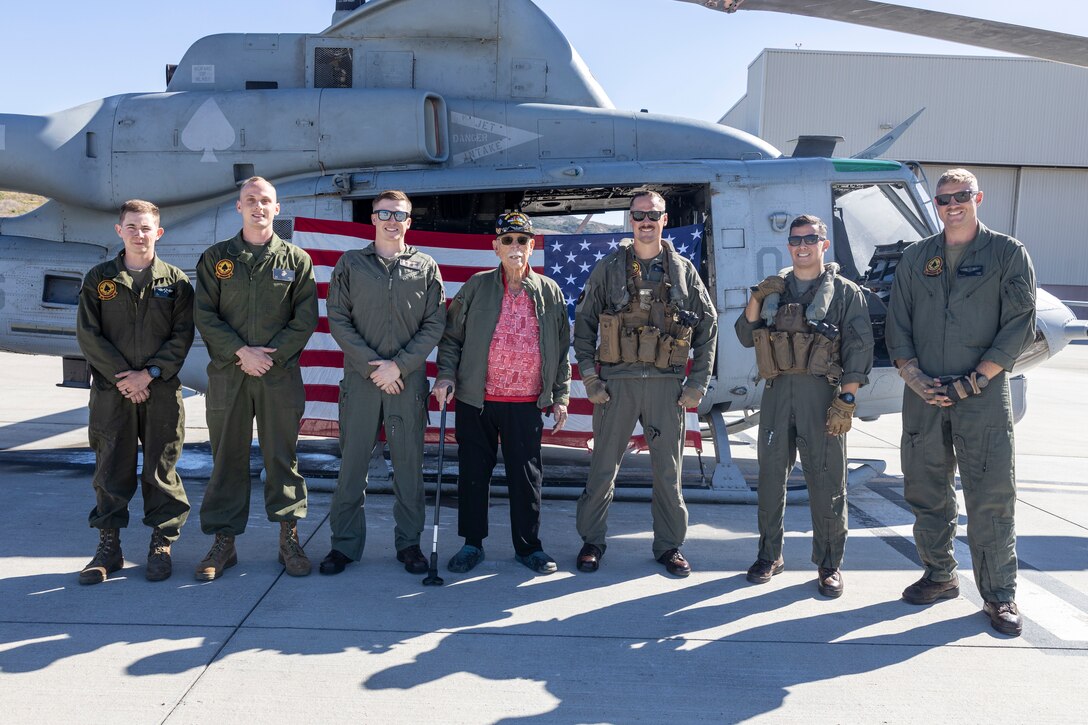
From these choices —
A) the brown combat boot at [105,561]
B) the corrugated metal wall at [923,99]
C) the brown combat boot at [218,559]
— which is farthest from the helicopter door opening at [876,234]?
the corrugated metal wall at [923,99]

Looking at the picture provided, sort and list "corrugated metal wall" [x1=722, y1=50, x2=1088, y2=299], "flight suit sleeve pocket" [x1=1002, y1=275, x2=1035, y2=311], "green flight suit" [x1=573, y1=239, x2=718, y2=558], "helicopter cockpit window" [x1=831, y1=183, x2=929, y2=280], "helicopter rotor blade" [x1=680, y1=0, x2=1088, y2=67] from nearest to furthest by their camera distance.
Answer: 1. "flight suit sleeve pocket" [x1=1002, y1=275, x2=1035, y2=311]
2. "green flight suit" [x1=573, y1=239, x2=718, y2=558]
3. "helicopter rotor blade" [x1=680, y1=0, x2=1088, y2=67]
4. "helicopter cockpit window" [x1=831, y1=183, x2=929, y2=280]
5. "corrugated metal wall" [x1=722, y1=50, x2=1088, y2=299]

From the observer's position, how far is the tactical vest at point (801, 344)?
409 centimetres

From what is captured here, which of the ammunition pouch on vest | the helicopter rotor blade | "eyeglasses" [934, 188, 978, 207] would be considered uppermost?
the helicopter rotor blade

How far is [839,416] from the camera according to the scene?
4.06m

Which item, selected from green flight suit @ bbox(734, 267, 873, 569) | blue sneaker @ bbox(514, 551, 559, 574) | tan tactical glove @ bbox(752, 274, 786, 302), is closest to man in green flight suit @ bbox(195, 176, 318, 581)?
blue sneaker @ bbox(514, 551, 559, 574)

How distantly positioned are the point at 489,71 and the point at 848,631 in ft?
15.4

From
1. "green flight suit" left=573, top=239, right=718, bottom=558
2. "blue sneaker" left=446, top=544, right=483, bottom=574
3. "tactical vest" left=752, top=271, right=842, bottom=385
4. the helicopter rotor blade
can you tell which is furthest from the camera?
the helicopter rotor blade

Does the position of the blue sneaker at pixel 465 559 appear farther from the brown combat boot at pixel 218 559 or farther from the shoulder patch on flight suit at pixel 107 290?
the shoulder patch on flight suit at pixel 107 290

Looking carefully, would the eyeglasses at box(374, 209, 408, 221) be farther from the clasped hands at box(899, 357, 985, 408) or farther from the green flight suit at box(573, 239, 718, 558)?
the clasped hands at box(899, 357, 985, 408)

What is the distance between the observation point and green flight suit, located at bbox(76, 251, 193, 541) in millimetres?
4008

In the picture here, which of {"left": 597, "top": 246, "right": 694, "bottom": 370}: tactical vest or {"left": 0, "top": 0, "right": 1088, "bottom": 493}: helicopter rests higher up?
{"left": 0, "top": 0, "right": 1088, "bottom": 493}: helicopter

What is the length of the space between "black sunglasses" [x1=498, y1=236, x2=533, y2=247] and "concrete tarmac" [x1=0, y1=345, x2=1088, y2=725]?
1758mm

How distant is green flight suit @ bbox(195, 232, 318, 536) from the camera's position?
13.2 feet

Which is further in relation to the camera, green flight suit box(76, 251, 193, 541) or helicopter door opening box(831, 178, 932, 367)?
helicopter door opening box(831, 178, 932, 367)
